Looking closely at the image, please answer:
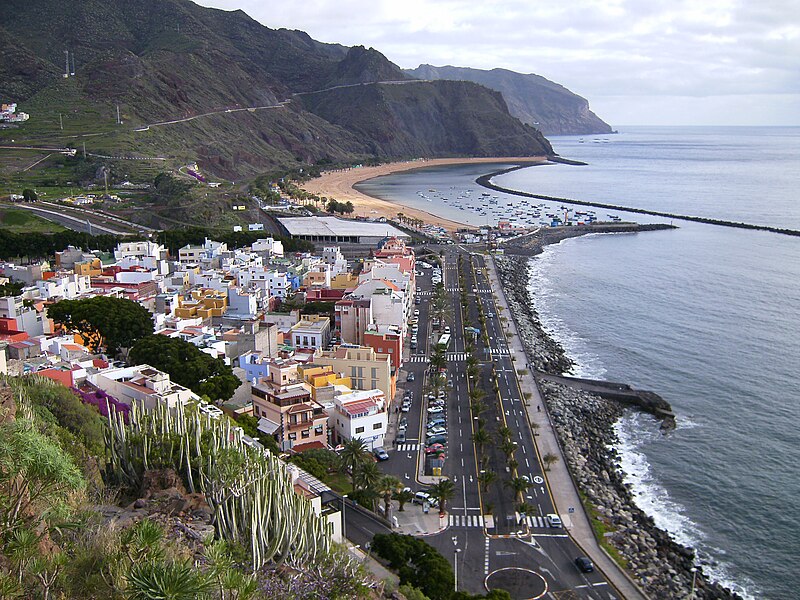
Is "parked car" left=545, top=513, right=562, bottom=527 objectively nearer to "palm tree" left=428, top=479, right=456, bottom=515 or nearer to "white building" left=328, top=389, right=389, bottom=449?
"palm tree" left=428, top=479, right=456, bottom=515

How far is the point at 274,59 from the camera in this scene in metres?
198

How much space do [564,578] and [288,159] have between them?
388ft

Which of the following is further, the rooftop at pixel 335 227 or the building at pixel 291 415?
the rooftop at pixel 335 227

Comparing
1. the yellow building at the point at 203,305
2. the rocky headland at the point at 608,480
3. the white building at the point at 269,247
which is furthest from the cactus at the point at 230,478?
the white building at the point at 269,247

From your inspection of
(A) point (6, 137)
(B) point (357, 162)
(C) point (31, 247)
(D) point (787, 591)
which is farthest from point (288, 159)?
(D) point (787, 591)

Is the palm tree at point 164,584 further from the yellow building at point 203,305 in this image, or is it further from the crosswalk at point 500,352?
the crosswalk at point 500,352

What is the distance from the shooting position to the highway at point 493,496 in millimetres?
19375

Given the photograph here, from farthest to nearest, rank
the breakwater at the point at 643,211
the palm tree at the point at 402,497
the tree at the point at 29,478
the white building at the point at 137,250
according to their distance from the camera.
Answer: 1. the breakwater at the point at 643,211
2. the white building at the point at 137,250
3. the palm tree at the point at 402,497
4. the tree at the point at 29,478

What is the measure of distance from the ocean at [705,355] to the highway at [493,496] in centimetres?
455

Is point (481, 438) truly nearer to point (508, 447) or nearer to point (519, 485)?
point (508, 447)

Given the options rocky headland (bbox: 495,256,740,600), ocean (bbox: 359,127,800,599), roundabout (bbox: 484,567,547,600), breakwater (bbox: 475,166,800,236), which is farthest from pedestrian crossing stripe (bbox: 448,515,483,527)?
breakwater (bbox: 475,166,800,236)

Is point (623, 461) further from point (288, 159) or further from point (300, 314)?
point (288, 159)

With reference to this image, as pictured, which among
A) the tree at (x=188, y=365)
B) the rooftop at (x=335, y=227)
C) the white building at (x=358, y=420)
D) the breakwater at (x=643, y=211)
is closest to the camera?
the white building at (x=358, y=420)

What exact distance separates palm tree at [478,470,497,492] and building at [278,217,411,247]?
131 feet
